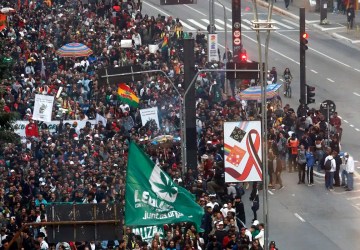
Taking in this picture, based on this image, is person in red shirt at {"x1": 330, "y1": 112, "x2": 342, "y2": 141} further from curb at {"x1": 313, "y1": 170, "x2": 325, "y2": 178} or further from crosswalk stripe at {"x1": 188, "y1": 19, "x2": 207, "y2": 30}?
crosswalk stripe at {"x1": 188, "y1": 19, "x2": 207, "y2": 30}

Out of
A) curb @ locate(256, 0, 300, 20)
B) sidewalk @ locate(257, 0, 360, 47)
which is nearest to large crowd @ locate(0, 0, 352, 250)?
sidewalk @ locate(257, 0, 360, 47)

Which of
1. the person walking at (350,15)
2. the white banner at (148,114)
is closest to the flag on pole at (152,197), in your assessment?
the white banner at (148,114)

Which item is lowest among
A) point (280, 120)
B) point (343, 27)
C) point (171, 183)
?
point (343, 27)

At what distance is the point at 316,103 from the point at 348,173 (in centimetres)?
1543

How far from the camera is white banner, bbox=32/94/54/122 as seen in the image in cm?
5203

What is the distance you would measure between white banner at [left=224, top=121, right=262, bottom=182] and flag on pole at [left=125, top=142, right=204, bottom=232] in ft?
23.1

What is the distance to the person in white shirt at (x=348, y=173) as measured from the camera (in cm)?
5084

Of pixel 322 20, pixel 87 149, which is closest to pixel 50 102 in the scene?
pixel 87 149

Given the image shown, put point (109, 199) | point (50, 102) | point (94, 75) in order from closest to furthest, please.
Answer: point (109, 199) < point (50, 102) < point (94, 75)

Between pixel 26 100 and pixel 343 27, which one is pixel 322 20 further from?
pixel 26 100

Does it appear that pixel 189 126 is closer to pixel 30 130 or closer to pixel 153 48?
pixel 30 130

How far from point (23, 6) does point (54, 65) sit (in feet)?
41.7

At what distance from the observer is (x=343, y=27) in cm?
8444

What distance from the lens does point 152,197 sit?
3469 centimetres
